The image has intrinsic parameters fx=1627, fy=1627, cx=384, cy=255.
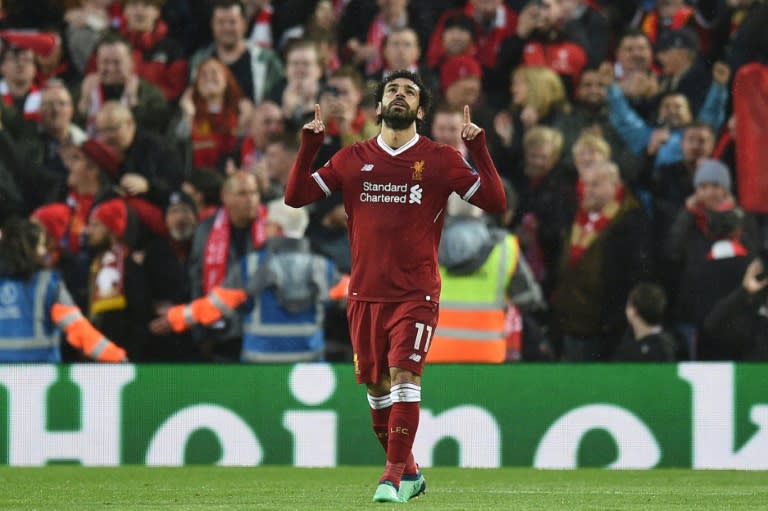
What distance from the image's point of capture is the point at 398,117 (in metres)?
8.08

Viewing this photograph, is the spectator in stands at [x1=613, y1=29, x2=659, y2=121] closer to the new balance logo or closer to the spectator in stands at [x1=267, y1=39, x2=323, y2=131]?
the spectator in stands at [x1=267, y1=39, x2=323, y2=131]

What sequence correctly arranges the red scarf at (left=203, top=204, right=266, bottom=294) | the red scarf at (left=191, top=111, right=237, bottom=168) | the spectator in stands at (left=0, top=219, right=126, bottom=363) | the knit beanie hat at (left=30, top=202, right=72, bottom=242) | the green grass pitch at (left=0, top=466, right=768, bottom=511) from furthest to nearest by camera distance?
1. the red scarf at (left=191, top=111, right=237, bottom=168)
2. the knit beanie hat at (left=30, top=202, right=72, bottom=242)
3. the red scarf at (left=203, top=204, right=266, bottom=294)
4. the spectator in stands at (left=0, top=219, right=126, bottom=363)
5. the green grass pitch at (left=0, top=466, right=768, bottom=511)

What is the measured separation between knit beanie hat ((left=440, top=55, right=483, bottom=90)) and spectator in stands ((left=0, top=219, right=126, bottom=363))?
4.29 meters

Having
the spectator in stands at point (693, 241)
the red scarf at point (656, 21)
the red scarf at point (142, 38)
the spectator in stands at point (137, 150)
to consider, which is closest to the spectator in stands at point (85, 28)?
the red scarf at point (142, 38)

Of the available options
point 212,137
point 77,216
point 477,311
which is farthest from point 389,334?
point 212,137

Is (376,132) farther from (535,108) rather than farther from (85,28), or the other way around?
(85,28)

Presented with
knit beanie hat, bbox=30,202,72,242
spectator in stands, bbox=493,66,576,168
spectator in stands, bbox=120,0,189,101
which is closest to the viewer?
knit beanie hat, bbox=30,202,72,242

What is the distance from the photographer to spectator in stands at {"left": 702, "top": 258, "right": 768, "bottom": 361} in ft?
37.0

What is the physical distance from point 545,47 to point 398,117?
672 cm

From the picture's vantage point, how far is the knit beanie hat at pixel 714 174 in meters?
11.9

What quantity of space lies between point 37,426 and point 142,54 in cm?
489

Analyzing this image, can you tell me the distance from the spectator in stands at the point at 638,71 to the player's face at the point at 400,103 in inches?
248

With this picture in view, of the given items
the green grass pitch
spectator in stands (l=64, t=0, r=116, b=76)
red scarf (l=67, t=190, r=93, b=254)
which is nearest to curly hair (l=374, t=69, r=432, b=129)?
the green grass pitch

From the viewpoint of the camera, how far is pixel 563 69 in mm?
14492
